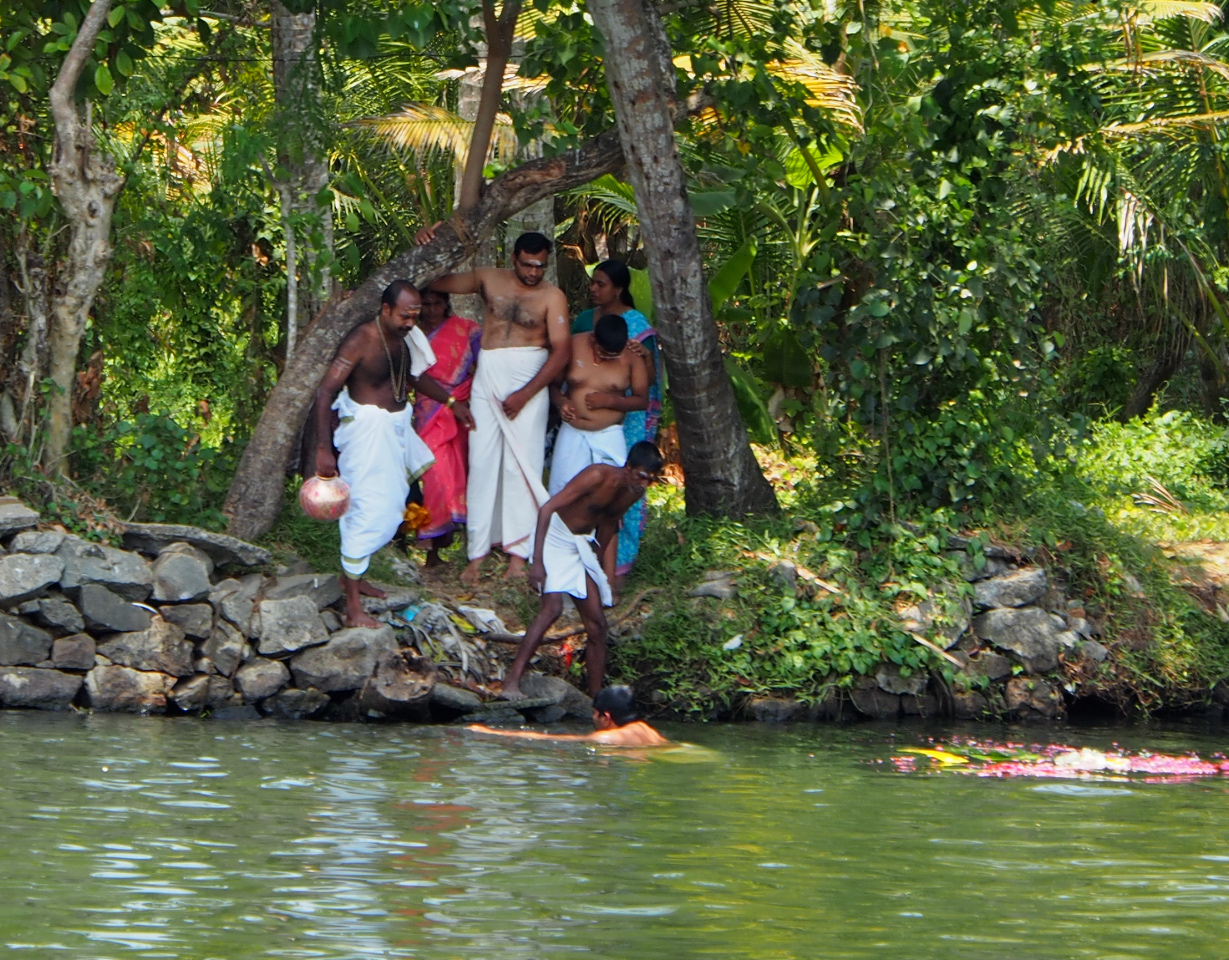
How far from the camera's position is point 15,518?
28.4ft

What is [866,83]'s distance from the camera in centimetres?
1059

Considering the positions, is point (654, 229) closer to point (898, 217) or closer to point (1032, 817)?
point (898, 217)

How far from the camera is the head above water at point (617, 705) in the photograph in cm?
827

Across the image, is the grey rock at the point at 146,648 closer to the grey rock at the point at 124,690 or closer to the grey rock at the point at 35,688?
the grey rock at the point at 124,690

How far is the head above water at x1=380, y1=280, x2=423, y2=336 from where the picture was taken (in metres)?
9.02

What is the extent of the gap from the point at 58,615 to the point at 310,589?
1271 mm

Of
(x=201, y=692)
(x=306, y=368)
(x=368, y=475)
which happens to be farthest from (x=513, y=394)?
(x=201, y=692)

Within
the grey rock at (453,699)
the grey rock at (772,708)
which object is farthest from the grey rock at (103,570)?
the grey rock at (772,708)

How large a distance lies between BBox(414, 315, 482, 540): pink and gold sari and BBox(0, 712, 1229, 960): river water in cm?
215

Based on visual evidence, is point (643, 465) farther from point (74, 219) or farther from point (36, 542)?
point (74, 219)

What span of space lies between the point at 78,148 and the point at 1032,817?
594 centimetres

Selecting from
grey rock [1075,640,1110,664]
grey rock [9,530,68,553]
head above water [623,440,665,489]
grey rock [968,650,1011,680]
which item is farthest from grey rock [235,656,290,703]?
grey rock [1075,640,1110,664]

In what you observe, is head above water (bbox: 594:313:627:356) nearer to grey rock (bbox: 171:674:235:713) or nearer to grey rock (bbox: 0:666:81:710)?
grey rock (bbox: 171:674:235:713)

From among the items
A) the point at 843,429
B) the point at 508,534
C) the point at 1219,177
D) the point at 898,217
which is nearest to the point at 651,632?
the point at 508,534
